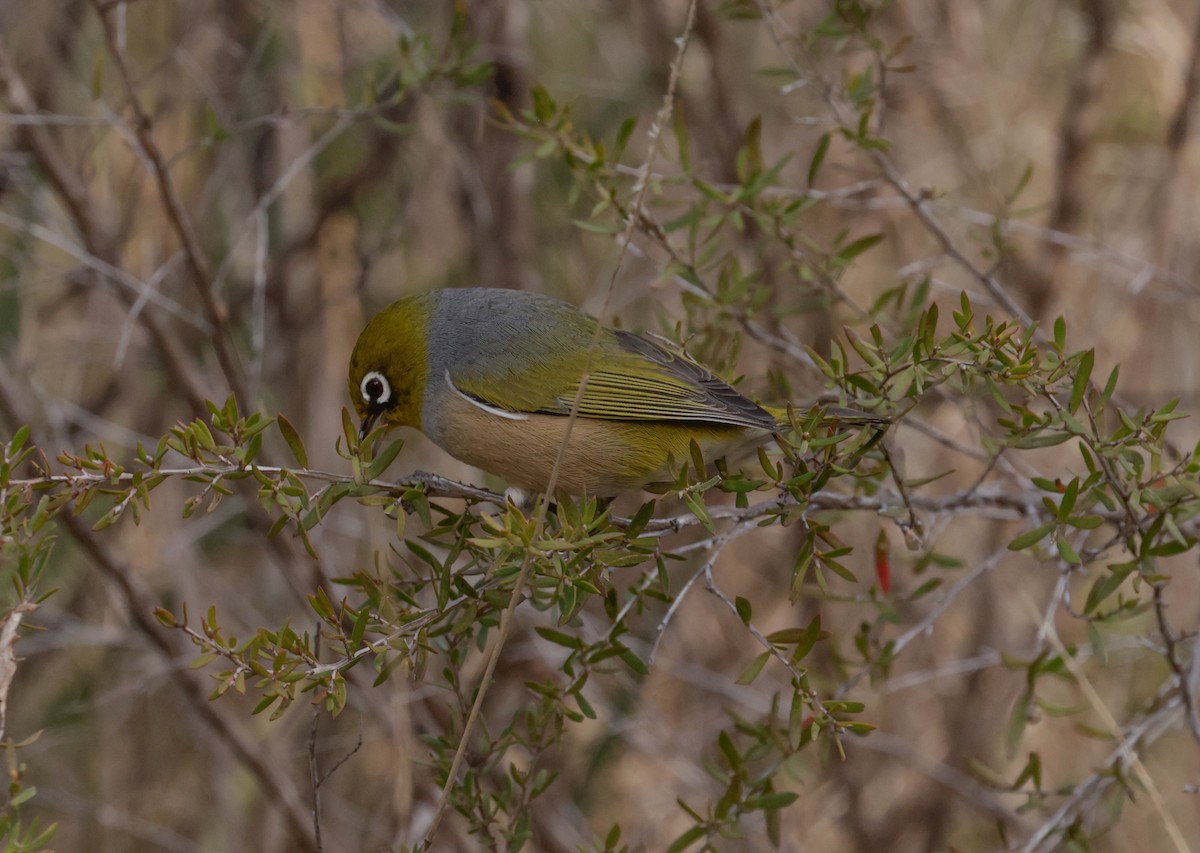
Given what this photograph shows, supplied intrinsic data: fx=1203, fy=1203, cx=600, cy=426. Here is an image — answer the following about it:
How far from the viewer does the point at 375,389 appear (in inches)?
149

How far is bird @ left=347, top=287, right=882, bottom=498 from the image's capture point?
11.4ft

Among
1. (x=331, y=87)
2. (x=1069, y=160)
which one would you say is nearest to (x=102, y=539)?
(x=331, y=87)

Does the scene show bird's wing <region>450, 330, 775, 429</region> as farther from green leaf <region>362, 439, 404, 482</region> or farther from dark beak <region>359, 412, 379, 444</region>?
green leaf <region>362, 439, 404, 482</region>

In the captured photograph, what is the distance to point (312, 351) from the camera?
589cm

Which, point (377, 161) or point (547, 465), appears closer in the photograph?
point (547, 465)

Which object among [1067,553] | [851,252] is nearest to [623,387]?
[851,252]

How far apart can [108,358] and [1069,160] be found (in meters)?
4.34

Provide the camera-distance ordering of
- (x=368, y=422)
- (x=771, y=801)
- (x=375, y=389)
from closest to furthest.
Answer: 1. (x=771, y=801)
2. (x=375, y=389)
3. (x=368, y=422)

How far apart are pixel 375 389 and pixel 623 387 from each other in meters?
0.80

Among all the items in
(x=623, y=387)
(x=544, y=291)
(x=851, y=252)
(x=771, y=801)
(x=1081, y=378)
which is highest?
(x=1081, y=378)

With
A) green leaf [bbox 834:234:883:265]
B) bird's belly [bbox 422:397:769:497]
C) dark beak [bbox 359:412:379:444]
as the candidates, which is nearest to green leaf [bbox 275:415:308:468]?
bird's belly [bbox 422:397:769:497]

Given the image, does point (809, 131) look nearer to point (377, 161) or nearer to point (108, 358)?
point (377, 161)

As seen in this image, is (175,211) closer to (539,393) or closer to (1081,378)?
(539,393)

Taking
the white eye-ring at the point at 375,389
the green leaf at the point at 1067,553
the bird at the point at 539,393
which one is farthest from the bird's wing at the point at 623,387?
the green leaf at the point at 1067,553
